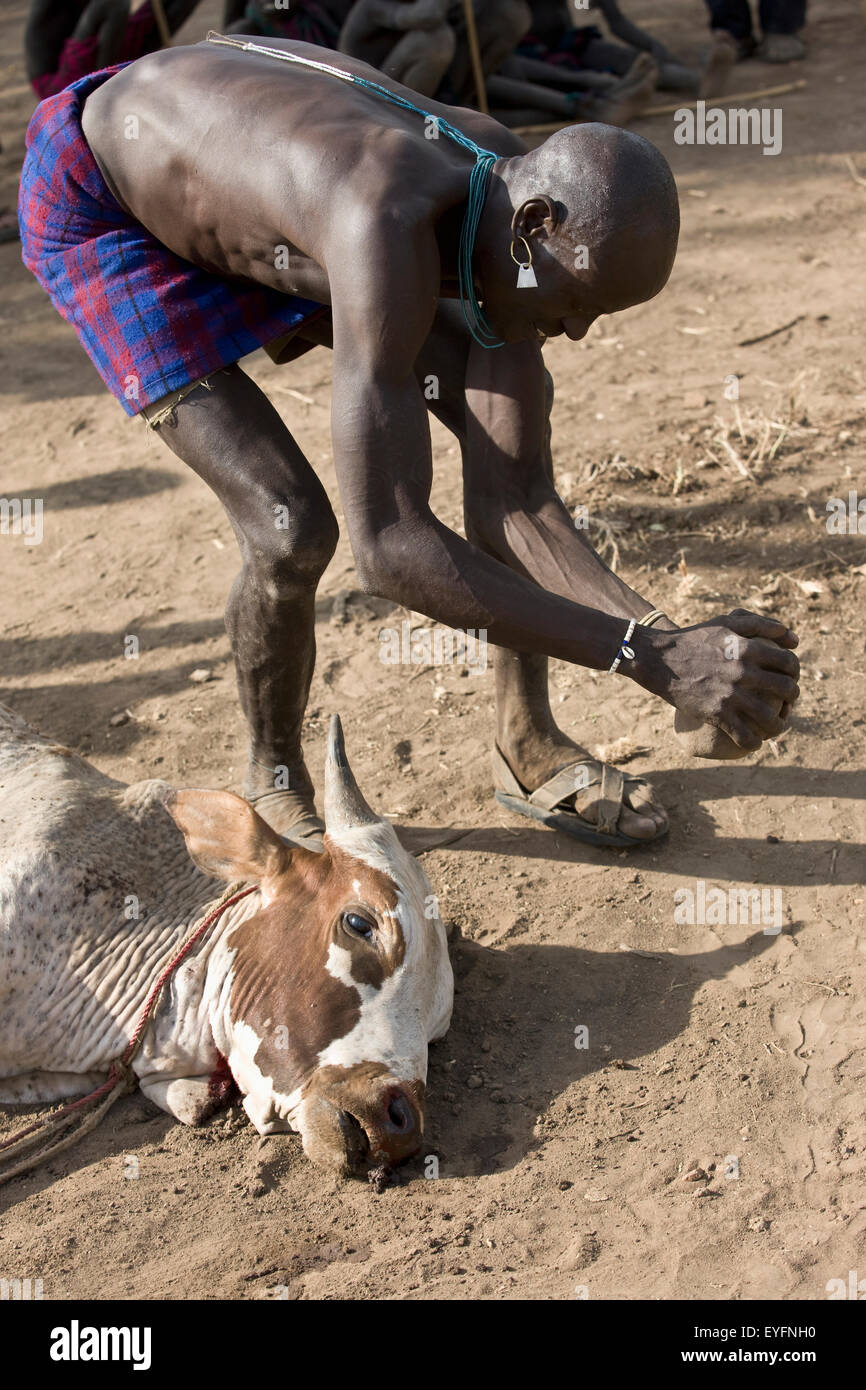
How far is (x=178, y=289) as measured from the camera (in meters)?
3.17

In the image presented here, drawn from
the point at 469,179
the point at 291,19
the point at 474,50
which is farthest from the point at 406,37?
the point at 469,179

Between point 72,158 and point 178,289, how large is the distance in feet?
1.41

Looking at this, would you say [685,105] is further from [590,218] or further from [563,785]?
[590,218]

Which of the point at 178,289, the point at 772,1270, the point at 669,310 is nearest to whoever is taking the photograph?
the point at 772,1270

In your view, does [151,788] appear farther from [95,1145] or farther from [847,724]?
[847,724]

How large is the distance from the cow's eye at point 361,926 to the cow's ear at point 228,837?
31cm

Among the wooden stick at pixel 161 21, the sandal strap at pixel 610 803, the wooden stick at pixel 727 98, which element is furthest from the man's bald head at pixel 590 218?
the wooden stick at pixel 727 98

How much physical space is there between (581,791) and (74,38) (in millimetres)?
6851

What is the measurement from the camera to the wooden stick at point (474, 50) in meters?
8.29

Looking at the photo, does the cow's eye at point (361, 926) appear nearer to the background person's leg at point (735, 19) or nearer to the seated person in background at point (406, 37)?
the seated person in background at point (406, 37)

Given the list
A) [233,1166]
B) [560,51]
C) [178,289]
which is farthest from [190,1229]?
[560,51]

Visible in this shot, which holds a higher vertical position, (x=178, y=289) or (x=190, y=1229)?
(x=178, y=289)

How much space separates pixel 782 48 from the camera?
31.7 feet

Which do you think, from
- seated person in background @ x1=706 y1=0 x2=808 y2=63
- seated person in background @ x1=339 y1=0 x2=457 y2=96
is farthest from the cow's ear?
seated person in background @ x1=706 y1=0 x2=808 y2=63
